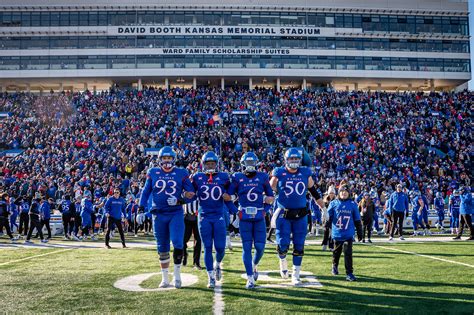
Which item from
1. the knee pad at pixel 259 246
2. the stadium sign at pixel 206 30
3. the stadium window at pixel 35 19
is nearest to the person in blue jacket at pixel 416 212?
the knee pad at pixel 259 246

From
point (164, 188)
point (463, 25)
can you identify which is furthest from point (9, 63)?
point (463, 25)

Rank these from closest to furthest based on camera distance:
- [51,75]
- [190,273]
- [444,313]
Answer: [444,313] < [190,273] < [51,75]

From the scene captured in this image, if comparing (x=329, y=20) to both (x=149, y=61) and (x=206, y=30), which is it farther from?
(x=149, y=61)

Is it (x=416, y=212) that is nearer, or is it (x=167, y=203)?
(x=167, y=203)

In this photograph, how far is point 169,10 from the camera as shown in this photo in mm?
49781

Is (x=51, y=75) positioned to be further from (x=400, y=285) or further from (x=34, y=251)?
(x=400, y=285)

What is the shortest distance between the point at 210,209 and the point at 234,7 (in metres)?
45.8

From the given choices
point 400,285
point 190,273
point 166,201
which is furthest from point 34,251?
point 400,285

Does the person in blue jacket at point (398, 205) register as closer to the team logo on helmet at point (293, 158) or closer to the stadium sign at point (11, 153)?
the team logo on helmet at point (293, 158)

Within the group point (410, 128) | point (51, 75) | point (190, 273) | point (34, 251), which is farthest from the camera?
point (51, 75)

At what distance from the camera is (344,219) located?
870 cm

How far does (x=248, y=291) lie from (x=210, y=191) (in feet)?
5.79

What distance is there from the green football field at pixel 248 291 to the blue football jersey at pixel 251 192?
1.26 metres

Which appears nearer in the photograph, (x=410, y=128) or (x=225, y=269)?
(x=225, y=269)
